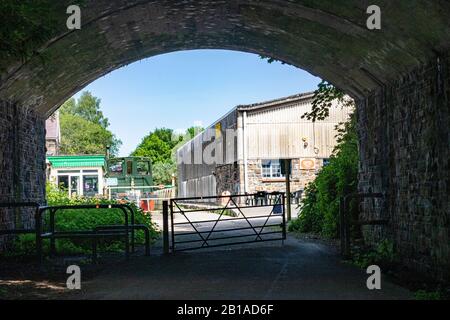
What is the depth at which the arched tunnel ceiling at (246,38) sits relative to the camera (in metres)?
9.50

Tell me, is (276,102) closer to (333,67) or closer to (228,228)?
(228,228)

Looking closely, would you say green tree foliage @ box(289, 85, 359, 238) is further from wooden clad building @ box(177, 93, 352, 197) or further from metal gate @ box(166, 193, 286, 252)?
wooden clad building @ box(177, 93, 352, 197)

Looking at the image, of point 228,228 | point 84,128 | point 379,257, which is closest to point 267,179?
point 228,228

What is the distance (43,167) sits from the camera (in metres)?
16.2

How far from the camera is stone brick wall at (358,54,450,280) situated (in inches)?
369

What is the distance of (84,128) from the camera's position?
86.6 meters

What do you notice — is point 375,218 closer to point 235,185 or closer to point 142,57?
point 142,57

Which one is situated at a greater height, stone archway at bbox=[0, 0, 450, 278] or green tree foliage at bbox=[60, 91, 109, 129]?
green tree foliage at bbox=[60, 91, 109, 129]

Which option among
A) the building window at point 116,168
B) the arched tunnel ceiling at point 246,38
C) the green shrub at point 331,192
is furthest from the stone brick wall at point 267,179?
the arched tunnel ceiling at point 246,38

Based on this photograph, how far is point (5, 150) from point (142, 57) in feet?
12.9

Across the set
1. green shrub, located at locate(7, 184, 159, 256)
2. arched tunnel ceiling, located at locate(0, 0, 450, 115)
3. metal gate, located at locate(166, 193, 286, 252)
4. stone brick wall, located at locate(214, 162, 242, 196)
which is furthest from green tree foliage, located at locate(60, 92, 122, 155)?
arched tunnel ceiling, located at locate(0, 0, 450, 115)

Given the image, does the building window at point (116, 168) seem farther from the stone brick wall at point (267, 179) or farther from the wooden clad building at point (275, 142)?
the stone brick wall at point (267, 179)

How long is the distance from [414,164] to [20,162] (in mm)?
7901

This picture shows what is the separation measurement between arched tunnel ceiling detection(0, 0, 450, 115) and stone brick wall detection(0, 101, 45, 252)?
414 mm
